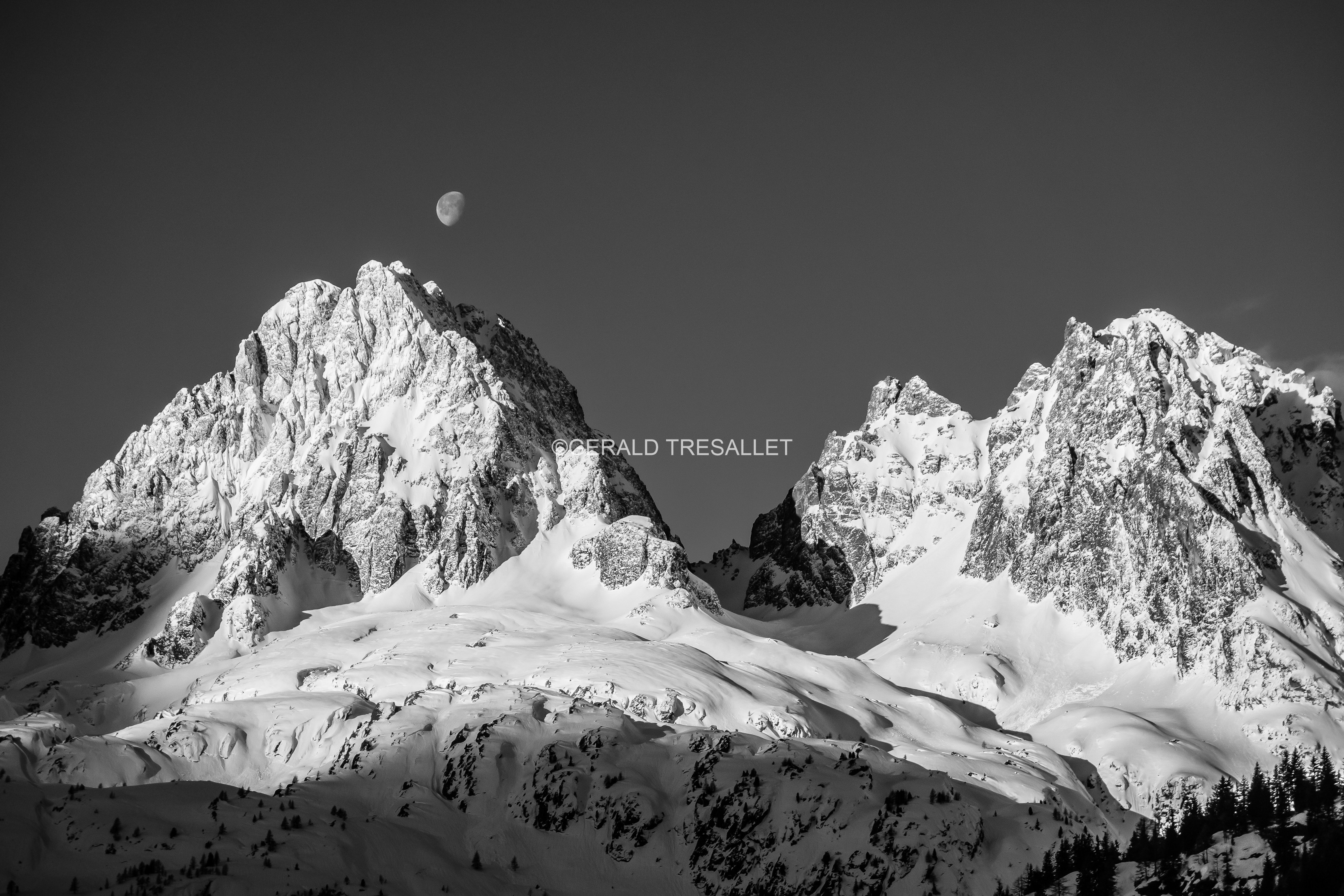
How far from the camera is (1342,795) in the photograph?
90.3 meters

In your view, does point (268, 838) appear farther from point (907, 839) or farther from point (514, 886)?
point (907, 839)

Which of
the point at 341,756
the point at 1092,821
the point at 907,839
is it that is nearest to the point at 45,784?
the point at 341,756

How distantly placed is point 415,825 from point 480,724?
71.8ft

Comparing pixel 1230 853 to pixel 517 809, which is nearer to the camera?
pixel 1230 853

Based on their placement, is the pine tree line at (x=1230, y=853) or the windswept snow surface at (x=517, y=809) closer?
the pine tree line at (x=1230, y=853)

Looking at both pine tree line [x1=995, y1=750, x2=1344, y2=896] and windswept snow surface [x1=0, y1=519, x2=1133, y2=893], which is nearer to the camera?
pine tree line [x1=995, y1=750, x2=1344, y2=896]

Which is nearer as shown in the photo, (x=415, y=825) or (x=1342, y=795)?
(x=1342, y=795)

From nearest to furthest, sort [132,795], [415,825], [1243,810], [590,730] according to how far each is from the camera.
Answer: [1243,810]
[132,795]
[415,825]
[590,730]

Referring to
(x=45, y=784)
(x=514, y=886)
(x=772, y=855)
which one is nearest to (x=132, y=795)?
(x=45, y=784)

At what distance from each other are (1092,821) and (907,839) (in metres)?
45.4

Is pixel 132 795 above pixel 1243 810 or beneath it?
beneath

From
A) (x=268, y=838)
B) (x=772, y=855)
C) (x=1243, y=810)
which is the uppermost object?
(x=1243, y=810)

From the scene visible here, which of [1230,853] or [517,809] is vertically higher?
[1230,853]

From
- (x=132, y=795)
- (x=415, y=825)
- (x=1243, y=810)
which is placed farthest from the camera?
(x=415, y=825)
